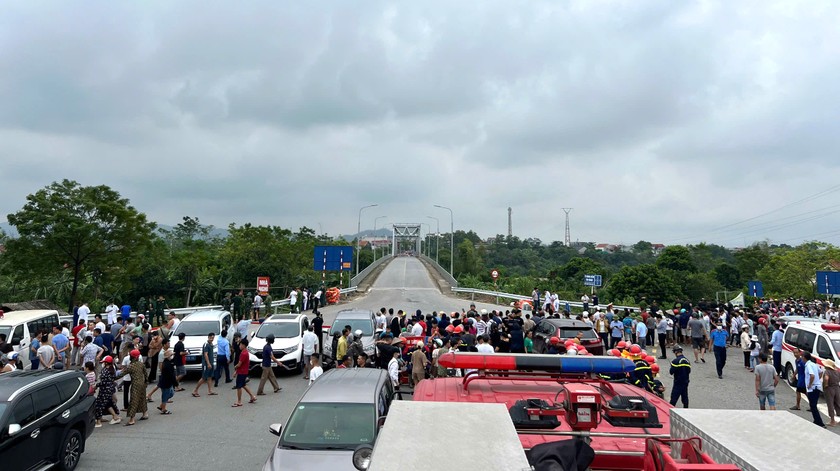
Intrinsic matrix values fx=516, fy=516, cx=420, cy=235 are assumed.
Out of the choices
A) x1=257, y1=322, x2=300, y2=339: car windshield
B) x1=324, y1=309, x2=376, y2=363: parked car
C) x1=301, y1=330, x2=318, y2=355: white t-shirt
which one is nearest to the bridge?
x1=324, y1=309, x2=376, y2=363: parked car

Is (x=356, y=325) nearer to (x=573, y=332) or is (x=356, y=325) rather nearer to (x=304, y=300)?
(x=573, y=332)

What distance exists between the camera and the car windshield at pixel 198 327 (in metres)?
15.1

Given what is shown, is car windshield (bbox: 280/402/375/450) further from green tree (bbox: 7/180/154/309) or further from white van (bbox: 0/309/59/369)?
green tree (bbox: 7/180/154/309)

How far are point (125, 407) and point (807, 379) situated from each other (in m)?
14.2

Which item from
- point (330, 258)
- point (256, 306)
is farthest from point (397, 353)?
point (330, 258)

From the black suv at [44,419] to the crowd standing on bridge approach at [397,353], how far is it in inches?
60.5

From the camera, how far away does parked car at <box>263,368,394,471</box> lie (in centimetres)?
643

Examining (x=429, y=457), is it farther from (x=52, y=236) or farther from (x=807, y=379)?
(x=52, y=236)

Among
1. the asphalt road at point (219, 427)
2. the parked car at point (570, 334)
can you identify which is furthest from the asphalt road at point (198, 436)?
the parked car at point (570, 334)

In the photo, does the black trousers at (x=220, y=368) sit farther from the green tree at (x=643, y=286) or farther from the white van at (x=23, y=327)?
the green tree at (x=643, y=286)

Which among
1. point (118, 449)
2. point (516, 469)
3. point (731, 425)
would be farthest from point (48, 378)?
point (731, 425)

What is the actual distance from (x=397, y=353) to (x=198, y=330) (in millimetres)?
6828

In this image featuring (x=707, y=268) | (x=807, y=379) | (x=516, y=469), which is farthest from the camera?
(x=707, y=268)

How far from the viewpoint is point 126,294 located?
113ft
